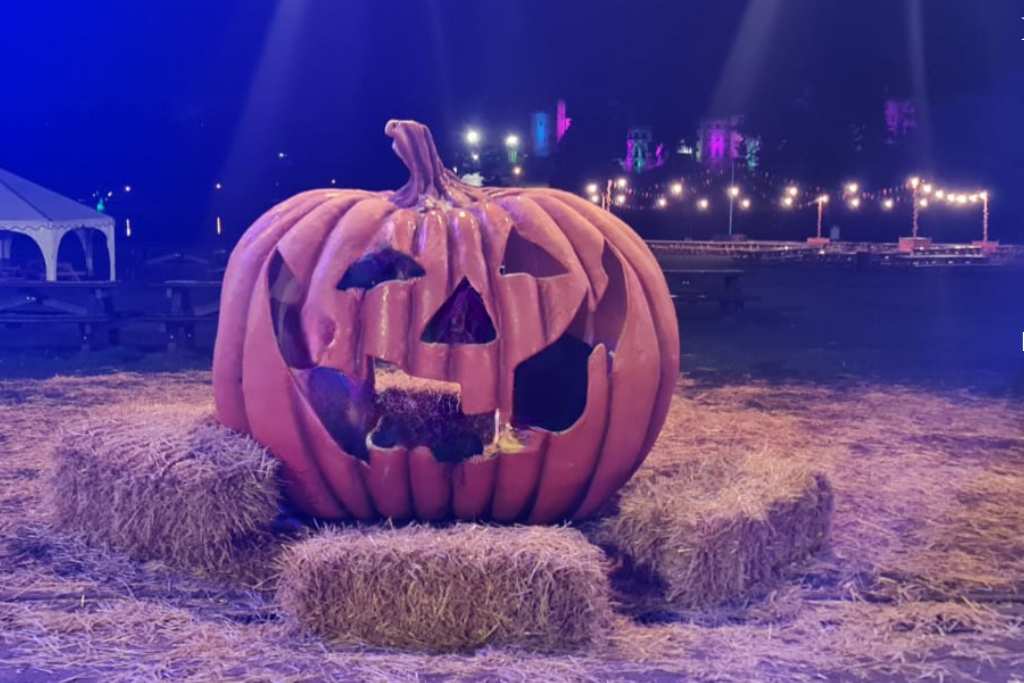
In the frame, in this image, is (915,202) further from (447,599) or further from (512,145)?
(447,599)

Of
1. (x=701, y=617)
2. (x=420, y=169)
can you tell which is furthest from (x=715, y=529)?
(x=420, y=169)

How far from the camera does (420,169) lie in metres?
4.57

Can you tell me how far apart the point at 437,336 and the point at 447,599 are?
4.54ft

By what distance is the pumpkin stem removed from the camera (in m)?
4.54

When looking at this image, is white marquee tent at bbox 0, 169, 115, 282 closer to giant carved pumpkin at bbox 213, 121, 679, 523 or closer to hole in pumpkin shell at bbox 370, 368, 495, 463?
hole in pumpkin shell at bbox 370, 368, 495, 463

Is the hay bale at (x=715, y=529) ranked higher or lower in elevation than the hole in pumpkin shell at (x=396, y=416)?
lower

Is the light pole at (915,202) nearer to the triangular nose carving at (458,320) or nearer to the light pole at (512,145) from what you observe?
the light pole at (512,145)

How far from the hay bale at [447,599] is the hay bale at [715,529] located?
1.98ft

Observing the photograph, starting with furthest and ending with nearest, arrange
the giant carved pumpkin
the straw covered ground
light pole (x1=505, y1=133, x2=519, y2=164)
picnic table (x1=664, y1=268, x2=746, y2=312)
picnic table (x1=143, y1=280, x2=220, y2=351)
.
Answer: light pole (x1=505, y1=133, x2=519, y2=164)
picnic table (x1=664, y1=268, x2=746, y2=312)
picnic table (x1=143, y1=280, x2=220, y2=351)
the giant carved pumpkin
the straw covered ground

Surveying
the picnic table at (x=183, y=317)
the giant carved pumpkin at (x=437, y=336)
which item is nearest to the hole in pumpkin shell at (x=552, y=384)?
the giant carved pumpkin at (x=437, y=336)

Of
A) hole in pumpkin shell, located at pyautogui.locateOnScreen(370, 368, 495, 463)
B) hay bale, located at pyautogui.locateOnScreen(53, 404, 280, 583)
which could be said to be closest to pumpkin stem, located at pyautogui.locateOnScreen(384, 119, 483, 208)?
hole in pumpkin shell, located at pyautogui.locateOnScreen(370, 368, 495, 463)

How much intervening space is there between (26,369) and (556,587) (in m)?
7.80

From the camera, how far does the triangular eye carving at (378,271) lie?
4359mm

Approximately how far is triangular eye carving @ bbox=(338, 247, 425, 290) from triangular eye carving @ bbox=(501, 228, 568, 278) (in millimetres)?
401
